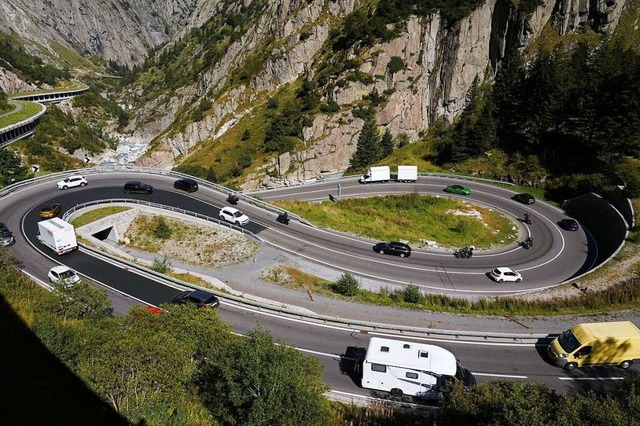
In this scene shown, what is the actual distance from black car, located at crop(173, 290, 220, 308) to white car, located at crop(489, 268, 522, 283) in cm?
2695

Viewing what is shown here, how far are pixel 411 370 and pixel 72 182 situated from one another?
51907 mm

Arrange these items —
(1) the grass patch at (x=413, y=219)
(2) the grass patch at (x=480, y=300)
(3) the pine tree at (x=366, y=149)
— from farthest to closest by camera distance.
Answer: (3) the pine tree at (x=366, y=149), (1) the grass patch at (x=413, y=219), (2) the grass patch at (x=480, y=300)

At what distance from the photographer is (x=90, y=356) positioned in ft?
50.8

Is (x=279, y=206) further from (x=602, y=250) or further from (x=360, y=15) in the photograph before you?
(x=360, y=15)

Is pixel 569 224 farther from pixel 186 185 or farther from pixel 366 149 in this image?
pixel 186 185

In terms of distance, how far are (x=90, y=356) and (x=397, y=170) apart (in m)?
58.0

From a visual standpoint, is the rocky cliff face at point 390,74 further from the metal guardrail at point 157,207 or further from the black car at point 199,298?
the black car at point 199,298

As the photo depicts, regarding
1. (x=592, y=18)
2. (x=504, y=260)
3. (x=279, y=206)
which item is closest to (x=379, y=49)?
(x=592, y=18)

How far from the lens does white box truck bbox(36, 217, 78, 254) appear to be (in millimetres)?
35375

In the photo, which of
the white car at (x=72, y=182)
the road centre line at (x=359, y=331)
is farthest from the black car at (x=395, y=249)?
the white car at (x=72, y=182)

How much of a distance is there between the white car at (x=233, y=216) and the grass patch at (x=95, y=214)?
11.4 m

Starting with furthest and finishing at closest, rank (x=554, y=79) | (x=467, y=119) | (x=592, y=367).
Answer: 1. (x=467, y=119)
2. (x=554, y=79)
3. (x=592, y=367)

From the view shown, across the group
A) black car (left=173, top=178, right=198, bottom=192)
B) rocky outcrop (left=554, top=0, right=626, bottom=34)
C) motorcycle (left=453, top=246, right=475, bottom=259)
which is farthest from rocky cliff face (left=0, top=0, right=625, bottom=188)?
motorcycle (left=453, top=246, right=475, bottom=259)

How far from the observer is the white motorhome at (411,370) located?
Result: 19.3m
